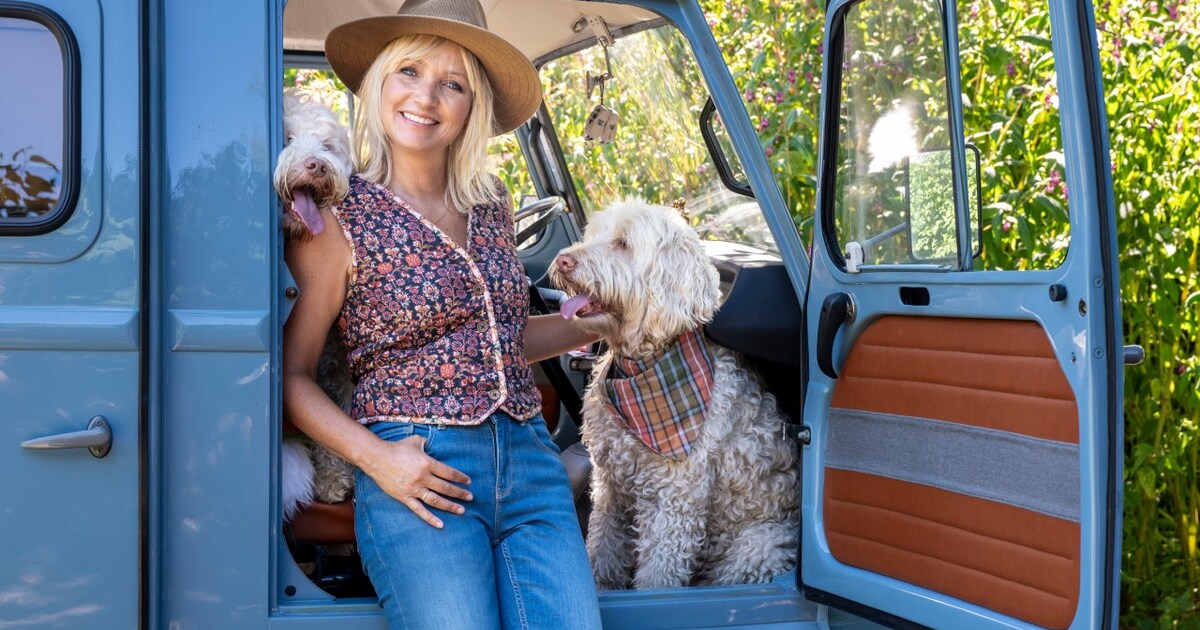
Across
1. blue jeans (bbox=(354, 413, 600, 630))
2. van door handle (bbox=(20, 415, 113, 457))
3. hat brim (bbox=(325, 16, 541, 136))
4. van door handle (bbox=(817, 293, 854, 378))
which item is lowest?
blue jeans (bbox=(354, 413, 600, 630))

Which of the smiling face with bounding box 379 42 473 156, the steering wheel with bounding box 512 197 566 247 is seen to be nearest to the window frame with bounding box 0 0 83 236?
the smiling face with bounding box 379 42 473 156

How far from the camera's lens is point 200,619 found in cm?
224

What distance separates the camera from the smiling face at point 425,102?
2510 mm

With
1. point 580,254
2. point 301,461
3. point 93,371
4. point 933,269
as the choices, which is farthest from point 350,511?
point 933,269

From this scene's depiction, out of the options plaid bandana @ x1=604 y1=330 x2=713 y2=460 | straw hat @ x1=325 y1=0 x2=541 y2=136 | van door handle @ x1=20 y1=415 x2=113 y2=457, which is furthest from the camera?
plaid bandana @ x1=604 y1=330 x2=713 y2=460

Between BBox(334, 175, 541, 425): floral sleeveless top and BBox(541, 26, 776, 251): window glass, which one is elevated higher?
BBox(541, 26, 776, 251): window glass

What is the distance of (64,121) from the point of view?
2.16 m

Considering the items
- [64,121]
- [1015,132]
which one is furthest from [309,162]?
[1015,132]

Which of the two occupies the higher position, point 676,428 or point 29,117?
point 29,117

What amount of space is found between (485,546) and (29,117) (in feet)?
4.06

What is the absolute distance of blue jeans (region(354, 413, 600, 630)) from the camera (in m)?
2.23

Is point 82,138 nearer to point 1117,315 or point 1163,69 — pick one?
point 1117,315

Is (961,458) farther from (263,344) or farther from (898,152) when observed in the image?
(263,344)

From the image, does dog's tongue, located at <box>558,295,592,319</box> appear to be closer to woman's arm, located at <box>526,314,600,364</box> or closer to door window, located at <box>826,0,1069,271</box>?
woman's arm, located at <box>526,314,600,364</box>
